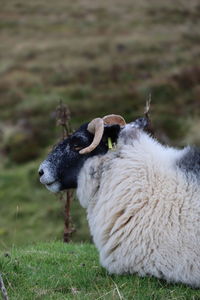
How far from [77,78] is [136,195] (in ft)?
119

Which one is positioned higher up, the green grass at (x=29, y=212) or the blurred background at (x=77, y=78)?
the blurred background at (x=77, y=78)

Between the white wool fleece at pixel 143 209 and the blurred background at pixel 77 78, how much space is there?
245 centimetres

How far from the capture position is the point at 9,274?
6730 mm

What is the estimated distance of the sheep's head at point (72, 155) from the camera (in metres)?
7.22

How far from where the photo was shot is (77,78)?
4262cm

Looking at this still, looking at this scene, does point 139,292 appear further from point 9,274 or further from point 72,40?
point 72,40

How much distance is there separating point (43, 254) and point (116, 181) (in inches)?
84.0

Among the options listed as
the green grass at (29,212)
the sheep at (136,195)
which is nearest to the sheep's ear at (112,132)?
the sheep at (136,195)

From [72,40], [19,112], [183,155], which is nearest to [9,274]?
[183,155]

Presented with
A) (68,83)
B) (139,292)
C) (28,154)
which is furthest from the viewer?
(68,83)

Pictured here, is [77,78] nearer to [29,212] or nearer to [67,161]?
[29,212]

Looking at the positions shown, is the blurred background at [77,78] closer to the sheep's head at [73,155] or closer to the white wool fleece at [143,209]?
the sheep's head at [73,155]

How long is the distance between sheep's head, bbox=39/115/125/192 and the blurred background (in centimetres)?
206

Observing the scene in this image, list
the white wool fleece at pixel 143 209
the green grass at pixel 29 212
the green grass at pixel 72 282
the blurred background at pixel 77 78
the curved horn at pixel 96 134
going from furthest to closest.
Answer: the blurred background at pixel 77 78 → the green grass at pixel 29 212 → the curved horn at pixel 96 134 → the white wool fleece at pixel 143 209 → the green grass at pixel 72 282
